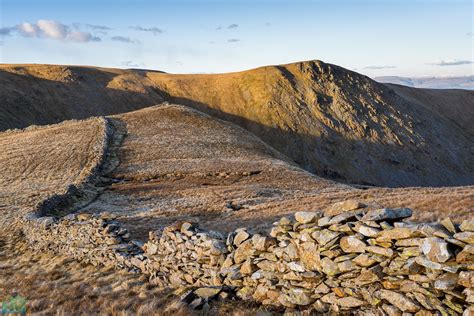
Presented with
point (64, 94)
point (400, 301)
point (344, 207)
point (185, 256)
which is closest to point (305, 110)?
point (64, 94)

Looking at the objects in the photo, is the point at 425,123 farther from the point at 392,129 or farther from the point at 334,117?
the point at 334,117

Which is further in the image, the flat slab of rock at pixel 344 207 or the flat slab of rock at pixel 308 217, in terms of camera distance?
the flat slab of rock at pixel 308 217

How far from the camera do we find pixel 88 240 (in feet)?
60.0

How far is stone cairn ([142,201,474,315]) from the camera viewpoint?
7.82 metres

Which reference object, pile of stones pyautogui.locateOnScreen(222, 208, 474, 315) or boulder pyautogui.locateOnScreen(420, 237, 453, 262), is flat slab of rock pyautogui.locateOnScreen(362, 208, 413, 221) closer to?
pile of stones pyautogui.locateOnScreen(222, 208, 474, 315)

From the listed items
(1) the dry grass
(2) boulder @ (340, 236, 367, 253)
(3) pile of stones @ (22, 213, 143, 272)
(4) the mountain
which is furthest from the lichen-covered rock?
(4) the mountain

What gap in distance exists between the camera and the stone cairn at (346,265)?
308 inches

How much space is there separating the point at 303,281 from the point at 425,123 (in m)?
124

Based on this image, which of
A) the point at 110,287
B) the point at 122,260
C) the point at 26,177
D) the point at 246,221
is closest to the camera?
the point at 110,287

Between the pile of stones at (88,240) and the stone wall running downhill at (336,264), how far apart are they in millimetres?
2603

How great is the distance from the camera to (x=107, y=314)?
10609mm

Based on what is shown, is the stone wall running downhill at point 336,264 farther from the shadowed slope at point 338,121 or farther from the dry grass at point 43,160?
the shadowed slope at point 338,121

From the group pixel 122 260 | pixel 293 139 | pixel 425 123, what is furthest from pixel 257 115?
pixel 122 260

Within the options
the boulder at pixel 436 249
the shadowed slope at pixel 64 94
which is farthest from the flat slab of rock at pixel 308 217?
the shadowed slope at pixel 64 94
